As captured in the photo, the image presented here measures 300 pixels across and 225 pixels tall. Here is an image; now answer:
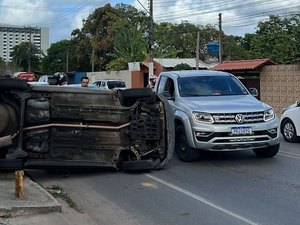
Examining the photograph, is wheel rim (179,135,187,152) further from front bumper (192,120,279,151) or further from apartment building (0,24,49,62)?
apartment building (0,24,49,62)

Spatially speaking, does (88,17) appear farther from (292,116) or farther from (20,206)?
(20,206)

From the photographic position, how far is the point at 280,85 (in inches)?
1001

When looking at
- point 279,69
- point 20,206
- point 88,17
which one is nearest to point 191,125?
point 20,206

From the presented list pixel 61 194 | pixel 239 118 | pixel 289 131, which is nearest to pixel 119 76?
pixel 289 131

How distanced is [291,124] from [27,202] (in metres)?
8.99

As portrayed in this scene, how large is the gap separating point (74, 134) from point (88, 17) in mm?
61875

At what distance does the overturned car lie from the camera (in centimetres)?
869

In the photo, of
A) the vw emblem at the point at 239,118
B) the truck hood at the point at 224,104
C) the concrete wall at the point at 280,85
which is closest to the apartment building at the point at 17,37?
the concrete wall at the point at 280,85

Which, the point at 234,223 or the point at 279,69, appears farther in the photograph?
the point at 279,69

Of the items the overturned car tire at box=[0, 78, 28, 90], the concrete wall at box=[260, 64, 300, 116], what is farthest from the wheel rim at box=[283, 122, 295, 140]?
the concrete wall at box=[260, 64, 300, 116]

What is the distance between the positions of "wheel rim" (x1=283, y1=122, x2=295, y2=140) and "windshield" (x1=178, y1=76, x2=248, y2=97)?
312 cm

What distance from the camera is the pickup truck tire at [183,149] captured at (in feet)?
34.3

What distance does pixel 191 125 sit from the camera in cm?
1012

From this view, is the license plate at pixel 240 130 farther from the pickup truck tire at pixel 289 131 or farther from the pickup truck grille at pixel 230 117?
the pickup truck tire at pixel 289 131
